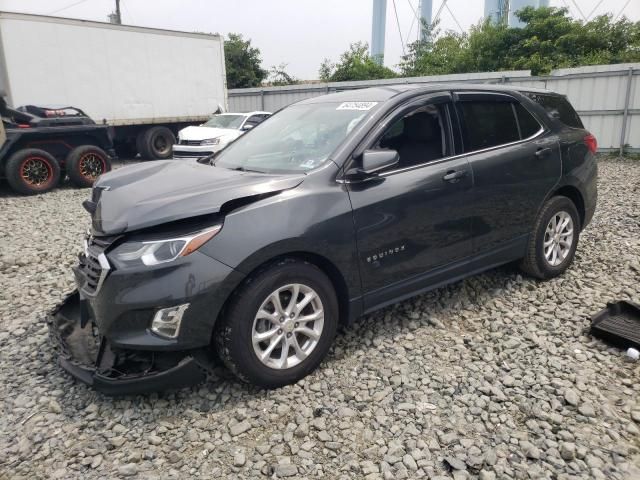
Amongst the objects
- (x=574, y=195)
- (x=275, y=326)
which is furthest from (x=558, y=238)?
(x=275, y=326)

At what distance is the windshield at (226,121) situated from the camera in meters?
12.8

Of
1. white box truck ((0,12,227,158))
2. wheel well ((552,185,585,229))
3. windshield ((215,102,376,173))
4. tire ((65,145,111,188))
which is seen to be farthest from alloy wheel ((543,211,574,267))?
white box truck ((0,12,227,158))

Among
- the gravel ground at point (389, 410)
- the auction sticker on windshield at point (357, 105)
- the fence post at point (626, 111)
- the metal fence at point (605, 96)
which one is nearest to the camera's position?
the gravel ground at point (389, 410)

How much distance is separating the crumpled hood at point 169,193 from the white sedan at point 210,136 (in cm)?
854

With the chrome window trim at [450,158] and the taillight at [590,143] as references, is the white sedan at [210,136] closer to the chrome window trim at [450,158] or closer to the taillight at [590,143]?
the taillight at [590,143]

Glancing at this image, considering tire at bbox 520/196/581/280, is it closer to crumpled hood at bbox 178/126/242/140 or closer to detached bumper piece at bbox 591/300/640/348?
detached bumper piece at bbox 591/300/640/348

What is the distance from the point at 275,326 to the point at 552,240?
9.22ft

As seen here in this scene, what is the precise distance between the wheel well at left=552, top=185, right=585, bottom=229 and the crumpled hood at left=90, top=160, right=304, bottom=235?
2.65 meters

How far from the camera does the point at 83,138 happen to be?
10.6 m

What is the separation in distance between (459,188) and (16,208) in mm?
8044

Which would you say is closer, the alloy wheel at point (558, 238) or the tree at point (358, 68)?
the alloy wheel at point (558, 238)

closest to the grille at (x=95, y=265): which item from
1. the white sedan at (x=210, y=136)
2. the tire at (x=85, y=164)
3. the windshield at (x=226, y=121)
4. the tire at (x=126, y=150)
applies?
the tire at (x=85, y=164)

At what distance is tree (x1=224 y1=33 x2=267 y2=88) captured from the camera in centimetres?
3862

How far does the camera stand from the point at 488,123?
12.9 ft
